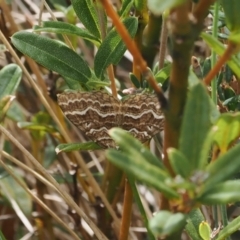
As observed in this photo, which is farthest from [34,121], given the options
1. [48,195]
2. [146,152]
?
[146,152]

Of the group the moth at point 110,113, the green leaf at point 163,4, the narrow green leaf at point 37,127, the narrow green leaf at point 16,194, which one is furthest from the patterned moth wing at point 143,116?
the narrow green leaf at point 16,194

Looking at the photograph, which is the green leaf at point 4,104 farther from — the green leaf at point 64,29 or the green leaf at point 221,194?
the green leaf at point 221,194

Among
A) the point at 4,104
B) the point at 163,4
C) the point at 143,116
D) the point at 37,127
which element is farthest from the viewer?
the point at 37,127

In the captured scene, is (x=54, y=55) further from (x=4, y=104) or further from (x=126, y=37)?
(x=126, y=37)

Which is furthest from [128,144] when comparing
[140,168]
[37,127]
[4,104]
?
[37,127]

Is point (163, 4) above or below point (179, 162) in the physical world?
above

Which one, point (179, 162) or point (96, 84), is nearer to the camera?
point (179, 162)

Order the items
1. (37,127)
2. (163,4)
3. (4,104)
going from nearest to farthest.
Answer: (163,4) → (4,104) → (37,127)
